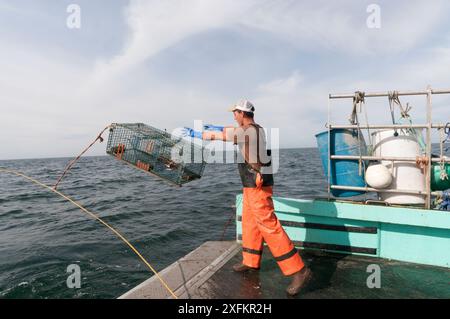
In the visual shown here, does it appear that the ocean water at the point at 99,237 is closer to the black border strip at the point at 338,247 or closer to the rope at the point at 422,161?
the black border strip at the point at 338,247

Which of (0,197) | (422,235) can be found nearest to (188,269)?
(422,235)

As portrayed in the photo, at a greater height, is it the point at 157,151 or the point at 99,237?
the point at 157,151

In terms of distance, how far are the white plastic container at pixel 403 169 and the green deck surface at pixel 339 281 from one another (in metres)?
0.89

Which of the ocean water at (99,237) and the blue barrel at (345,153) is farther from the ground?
the blue barrel at (345,153)

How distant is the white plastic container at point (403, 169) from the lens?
404 centimetres

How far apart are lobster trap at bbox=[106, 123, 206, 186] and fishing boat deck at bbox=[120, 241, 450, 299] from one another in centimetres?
142

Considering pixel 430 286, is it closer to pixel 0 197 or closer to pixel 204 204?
pixel 204 204

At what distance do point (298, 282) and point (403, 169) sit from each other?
7.25 ft

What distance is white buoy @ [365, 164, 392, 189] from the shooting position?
13.2 ft

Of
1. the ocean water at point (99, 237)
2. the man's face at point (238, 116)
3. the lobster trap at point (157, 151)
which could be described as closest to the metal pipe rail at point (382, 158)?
the man's face at point (238, 116)

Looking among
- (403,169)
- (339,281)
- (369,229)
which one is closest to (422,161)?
(403,169)

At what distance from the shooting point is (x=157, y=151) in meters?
5.02

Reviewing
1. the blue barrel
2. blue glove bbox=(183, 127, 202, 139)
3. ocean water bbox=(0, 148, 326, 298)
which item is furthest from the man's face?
ocean water bbox=(0, 148, 326, 298)

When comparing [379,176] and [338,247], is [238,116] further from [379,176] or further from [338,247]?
[338,247]
